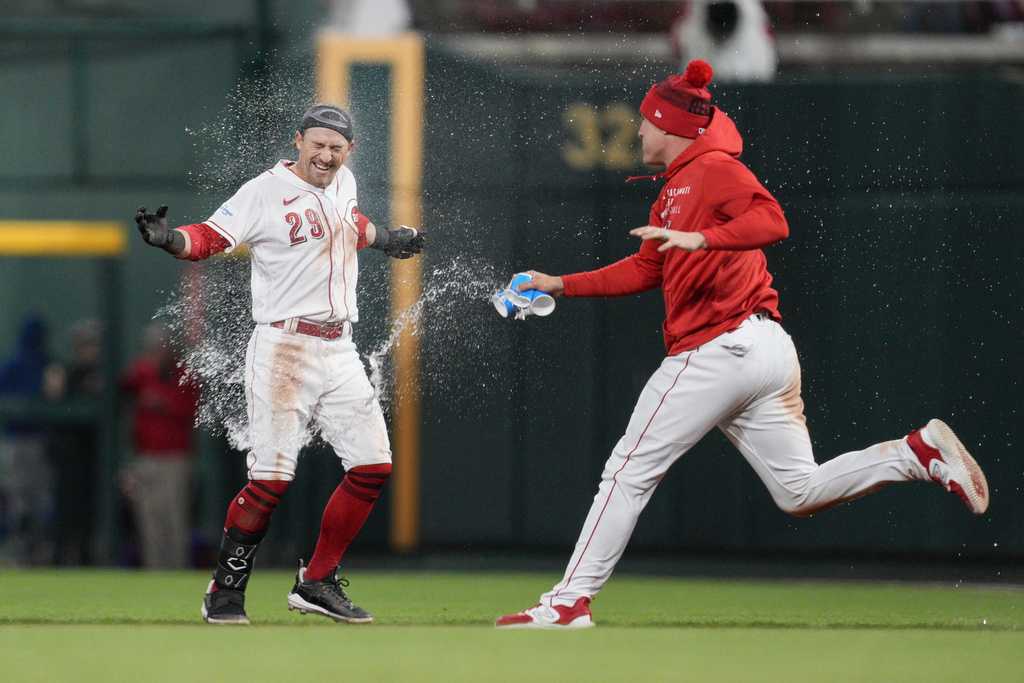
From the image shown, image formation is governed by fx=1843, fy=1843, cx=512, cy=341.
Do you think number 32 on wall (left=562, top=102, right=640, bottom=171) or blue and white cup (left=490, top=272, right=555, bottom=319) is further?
number 32 on wall (left=562, top=102, right=640, bottom=171)

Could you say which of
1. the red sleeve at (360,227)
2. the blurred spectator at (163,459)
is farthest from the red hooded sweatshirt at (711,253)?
→ the blurred spectator at (163,459)

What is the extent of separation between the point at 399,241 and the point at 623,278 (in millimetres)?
1034

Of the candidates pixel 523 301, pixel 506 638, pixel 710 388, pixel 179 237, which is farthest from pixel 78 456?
pixel 710 388

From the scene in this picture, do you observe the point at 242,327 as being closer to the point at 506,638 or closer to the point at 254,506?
the point at 254,506

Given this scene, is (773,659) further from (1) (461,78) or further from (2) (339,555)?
(1) (461,78)

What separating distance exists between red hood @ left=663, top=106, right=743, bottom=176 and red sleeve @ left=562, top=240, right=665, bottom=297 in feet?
1.26

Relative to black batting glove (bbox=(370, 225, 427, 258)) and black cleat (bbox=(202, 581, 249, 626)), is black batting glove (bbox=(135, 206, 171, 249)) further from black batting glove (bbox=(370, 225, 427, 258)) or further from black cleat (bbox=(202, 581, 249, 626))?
black cleat (bbox=(202, 581, 249, 626))

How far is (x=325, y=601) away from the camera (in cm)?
781

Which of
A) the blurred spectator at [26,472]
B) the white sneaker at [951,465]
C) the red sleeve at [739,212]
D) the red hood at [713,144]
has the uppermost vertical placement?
the red hood at [713,144]

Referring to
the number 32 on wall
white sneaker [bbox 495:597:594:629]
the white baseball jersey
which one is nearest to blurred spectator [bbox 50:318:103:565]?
the number 32 on wall

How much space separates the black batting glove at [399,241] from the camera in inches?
319

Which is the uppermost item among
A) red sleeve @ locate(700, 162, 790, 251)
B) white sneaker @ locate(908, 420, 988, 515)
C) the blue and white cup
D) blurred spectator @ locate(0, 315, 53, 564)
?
red sleeve @ locate(700, 162, 790, 251)

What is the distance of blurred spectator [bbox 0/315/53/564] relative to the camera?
13.1 metres

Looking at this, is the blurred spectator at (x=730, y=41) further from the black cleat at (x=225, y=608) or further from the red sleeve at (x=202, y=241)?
the black cleat at (x=225, y=608)
